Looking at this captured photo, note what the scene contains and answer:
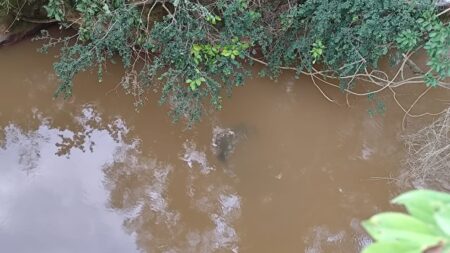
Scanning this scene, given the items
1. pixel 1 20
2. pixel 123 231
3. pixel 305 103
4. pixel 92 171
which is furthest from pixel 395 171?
pixel 1 20

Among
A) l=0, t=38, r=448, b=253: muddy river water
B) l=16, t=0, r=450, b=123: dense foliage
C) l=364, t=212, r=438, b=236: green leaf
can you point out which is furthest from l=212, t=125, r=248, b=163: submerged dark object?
l=364, t=212, r=438, b=236: green leaf

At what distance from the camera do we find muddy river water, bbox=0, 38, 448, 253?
3443 millimetres

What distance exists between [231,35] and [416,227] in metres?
2.98

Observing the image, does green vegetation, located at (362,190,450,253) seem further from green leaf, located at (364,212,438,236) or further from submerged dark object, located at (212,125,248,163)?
submerged dark object, located at (212,125,248,163)

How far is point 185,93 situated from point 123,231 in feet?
3.67

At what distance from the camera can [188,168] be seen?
3.79 metres

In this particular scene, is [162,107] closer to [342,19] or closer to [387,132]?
[342,19]

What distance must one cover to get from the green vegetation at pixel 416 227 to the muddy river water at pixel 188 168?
2.90 metres

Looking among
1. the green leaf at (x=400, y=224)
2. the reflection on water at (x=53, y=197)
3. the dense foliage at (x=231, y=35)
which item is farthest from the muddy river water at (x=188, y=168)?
the green leaf at (x=400, y=224)

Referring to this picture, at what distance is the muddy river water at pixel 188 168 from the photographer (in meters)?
3.44

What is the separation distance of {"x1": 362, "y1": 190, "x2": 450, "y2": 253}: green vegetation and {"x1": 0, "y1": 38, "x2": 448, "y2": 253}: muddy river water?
290 centimetres

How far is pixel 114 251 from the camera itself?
3.34 m

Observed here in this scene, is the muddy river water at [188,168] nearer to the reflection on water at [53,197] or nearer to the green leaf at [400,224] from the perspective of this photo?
the reflection on water at [53,197]

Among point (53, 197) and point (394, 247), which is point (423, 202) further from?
point (53, 197)
